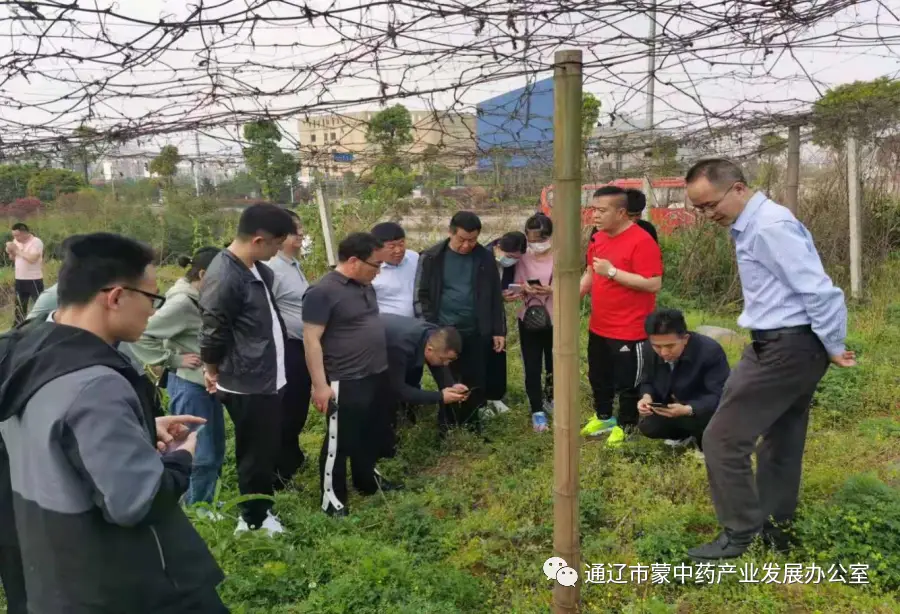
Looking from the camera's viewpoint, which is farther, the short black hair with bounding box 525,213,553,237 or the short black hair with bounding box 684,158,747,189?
the short black hair with bounding box 525,213,553,237

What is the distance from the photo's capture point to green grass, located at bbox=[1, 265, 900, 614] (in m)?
2.54

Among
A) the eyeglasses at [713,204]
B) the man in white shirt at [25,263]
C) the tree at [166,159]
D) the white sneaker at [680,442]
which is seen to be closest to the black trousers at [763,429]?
A: the eyeglasses at [713,204]

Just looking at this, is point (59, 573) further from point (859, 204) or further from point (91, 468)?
point (859, 204)

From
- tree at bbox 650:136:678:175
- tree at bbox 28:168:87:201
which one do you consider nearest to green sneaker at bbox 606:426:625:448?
tree at bbox 650:136:678:175

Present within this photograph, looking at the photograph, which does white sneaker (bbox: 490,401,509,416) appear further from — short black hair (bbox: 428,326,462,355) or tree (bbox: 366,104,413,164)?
tree (bbox: 366,104,413,164)

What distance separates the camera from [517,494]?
346 cm

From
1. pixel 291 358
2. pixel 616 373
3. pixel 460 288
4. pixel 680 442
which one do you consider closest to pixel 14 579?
pixel 291 358

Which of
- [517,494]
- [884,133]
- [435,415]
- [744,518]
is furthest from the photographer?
[884,133]

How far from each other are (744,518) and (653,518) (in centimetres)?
52

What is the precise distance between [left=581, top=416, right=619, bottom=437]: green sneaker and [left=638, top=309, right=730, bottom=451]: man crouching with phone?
50 cm

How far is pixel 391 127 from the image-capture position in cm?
409

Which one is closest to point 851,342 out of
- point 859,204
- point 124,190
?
point 859,204

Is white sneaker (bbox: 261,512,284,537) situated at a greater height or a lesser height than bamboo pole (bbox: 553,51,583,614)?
lesser

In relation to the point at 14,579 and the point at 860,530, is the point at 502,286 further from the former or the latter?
the point at 14,579
